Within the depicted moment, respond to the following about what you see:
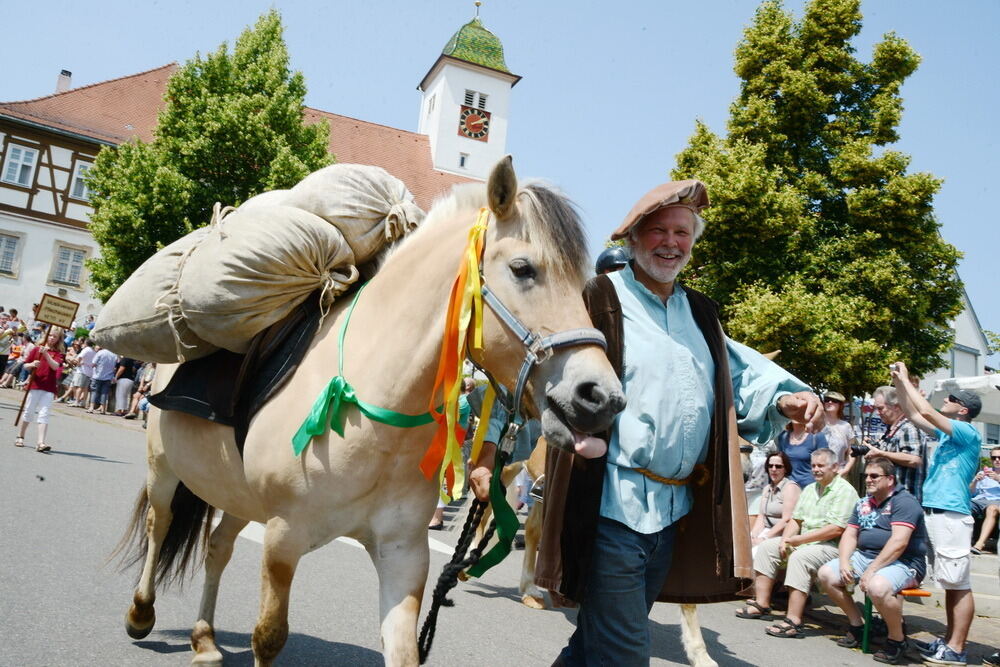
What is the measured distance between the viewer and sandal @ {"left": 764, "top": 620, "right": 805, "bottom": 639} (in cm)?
686

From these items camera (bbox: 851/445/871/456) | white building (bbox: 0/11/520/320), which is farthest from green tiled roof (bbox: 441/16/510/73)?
camera (bbox: 851/445/871/456)

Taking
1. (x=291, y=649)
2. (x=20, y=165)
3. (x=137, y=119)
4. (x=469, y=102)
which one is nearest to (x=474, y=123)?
(x=469, y=102)

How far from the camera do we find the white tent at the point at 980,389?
8.54 metres

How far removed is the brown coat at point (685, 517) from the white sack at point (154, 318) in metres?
1.78

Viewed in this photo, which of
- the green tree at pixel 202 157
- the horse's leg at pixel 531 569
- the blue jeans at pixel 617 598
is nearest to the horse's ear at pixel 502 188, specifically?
the blue jeans at pixel 617 598

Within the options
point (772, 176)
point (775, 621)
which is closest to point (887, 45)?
point (772, 176)

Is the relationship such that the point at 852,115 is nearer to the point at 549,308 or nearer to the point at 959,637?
the point at 959,637

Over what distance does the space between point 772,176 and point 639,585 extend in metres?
17.2

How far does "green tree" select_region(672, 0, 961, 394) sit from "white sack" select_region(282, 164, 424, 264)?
578 inches

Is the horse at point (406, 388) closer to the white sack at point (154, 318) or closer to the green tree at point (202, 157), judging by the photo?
the white sack at point (154, 318)

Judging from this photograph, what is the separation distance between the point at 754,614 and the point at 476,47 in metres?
50.9

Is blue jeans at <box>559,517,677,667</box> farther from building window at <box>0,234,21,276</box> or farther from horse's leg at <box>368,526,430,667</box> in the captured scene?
building window at <box>0,234,21,276</box>

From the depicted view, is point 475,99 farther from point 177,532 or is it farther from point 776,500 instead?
point 177,532

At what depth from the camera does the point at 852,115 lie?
19578mm
